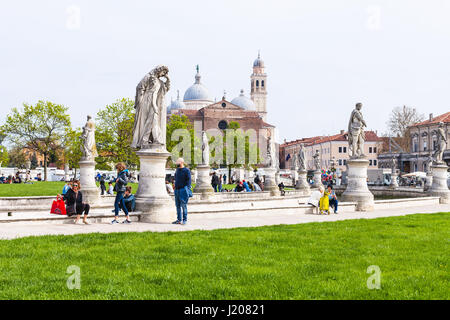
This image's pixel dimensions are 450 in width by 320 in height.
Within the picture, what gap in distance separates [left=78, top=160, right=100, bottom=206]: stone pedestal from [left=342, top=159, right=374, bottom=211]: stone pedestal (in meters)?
9.82

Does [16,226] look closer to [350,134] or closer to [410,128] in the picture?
[350,134]

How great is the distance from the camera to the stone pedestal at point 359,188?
18.2m

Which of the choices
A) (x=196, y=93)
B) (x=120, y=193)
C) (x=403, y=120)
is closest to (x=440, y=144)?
(x=120, y=193)

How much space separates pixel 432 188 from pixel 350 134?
8186mm

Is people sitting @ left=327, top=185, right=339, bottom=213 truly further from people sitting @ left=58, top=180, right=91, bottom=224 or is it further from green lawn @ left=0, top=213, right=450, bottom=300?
people sitting @ left=58, top=180, right=91, bottom=224

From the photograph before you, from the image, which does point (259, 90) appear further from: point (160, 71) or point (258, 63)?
point (160, 71)

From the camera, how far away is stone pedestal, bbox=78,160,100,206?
20031mm

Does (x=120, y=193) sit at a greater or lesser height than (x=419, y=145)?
lesser


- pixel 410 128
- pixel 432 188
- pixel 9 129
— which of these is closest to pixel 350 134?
pixel 432 188

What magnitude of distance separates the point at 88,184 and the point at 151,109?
8.72m

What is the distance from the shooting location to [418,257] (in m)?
7.38

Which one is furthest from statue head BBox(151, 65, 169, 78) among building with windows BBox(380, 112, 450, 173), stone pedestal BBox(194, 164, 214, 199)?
building with windows BBox(380, 112, 450, 173)

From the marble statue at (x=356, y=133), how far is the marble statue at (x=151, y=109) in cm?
840

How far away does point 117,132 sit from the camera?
53094mm
